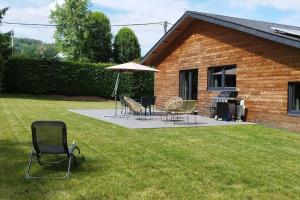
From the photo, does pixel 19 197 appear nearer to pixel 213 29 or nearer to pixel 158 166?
pixel 158 166

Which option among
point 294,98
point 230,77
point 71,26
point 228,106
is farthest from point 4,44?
point 71,26

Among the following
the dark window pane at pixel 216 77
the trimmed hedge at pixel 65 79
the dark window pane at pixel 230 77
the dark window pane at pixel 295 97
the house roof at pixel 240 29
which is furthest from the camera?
the trimmed hedge at pixel 65 79

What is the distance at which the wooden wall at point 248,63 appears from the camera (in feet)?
39.8

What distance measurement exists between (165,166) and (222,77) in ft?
31.1

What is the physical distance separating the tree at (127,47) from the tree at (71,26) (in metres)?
6.26

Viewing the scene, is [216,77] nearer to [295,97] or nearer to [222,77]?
[222,77]

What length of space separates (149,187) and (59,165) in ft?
6.46

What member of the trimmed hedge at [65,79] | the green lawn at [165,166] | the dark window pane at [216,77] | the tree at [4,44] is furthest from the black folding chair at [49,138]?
the tree at [4,44]

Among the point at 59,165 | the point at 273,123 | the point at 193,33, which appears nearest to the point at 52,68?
the point at 193,33

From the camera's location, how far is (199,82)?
16938 millimetres

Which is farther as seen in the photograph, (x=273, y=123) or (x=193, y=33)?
(x=193, y=33)

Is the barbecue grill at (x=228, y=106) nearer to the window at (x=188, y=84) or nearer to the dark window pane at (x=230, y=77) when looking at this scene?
the dark window pane at (x=230, y=77)

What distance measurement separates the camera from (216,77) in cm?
1603

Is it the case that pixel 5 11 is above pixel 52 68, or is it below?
above
